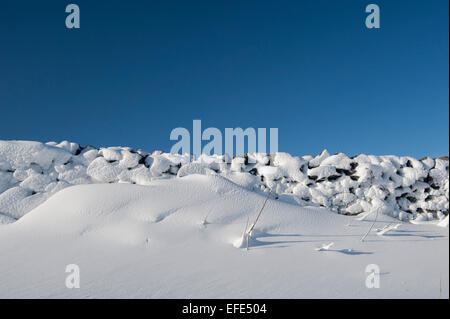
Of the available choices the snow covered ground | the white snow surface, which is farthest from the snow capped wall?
the white snow surface

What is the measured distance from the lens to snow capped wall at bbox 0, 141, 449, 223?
229 centimetres

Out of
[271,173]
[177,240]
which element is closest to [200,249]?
[177,240]

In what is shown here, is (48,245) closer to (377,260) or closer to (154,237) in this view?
(154,237)

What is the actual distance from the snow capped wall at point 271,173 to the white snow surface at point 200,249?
1.50ft

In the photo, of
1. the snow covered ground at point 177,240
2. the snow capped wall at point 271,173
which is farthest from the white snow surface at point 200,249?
the snow capped wall at point 271,173

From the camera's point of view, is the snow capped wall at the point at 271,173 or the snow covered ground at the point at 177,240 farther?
the snow capped wall at the point at 271,173

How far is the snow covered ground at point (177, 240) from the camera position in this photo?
3.58 ft

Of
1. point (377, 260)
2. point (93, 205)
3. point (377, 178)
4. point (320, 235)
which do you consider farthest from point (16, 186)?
point (377, 178)

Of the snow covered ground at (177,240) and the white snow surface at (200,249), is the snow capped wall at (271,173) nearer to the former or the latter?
the snow covered ground at (177,240)

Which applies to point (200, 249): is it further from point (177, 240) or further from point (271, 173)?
point (271, 173)

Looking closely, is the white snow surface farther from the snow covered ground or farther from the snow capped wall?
the snow capped wall

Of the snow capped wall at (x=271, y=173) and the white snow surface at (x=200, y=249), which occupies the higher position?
the snow capped wall at (x=271, y=173)

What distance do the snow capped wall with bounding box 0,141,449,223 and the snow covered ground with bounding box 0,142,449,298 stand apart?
0.01 meters

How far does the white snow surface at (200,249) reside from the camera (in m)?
1.08
